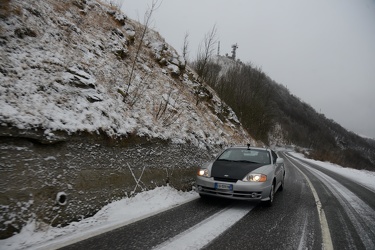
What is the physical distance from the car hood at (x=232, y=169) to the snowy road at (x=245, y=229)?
76 cm

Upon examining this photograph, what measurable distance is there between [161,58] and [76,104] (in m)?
9.17

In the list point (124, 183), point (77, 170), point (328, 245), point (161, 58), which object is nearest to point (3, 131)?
point (77, 170)

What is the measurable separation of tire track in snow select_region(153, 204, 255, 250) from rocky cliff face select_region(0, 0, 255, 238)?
1.86 metres

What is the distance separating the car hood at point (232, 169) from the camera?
242 inches

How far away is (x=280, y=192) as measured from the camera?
872 centimetres

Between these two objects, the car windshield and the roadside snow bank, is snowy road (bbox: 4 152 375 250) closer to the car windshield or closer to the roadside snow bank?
the roadside snow bank

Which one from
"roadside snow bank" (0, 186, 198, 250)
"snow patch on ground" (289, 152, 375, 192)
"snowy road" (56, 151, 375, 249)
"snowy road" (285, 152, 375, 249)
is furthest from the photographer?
"snow patch on ground" (289, 152, 375, 192)

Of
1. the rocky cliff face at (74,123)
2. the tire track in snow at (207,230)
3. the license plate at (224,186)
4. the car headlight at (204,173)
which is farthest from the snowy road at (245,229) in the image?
the rocky cliff face at (74,123)

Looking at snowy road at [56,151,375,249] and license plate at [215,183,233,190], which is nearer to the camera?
snowy road at [56,151,375,249]

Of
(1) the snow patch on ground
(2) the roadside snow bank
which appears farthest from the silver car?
(1) the snow patch on ground

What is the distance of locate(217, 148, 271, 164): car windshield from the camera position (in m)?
7.22

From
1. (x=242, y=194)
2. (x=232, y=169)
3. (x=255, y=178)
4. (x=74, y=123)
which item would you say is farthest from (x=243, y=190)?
(x=74, y=123)

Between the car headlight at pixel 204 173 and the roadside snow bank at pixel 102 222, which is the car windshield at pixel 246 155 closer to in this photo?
the car headlight at pixel 204 173

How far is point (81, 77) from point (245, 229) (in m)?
5.32
